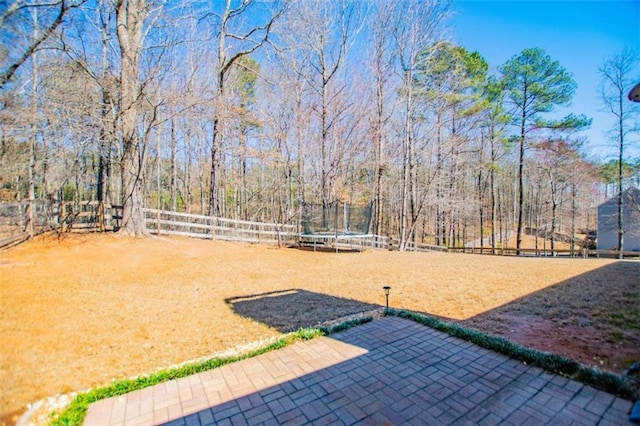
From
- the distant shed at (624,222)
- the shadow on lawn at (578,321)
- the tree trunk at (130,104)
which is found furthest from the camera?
the distant shed at (624,222)

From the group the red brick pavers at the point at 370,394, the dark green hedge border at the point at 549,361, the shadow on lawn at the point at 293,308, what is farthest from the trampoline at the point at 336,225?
the red brick pavers at the point at 370,394

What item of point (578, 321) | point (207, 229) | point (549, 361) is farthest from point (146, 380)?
point (207, 229)

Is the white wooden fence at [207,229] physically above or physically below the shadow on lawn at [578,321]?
above

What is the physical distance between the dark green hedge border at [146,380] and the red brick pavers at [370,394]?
8 cm

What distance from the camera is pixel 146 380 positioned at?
258 cm

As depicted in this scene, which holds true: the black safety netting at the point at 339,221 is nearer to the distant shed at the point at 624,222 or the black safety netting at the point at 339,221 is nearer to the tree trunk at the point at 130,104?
the tree trunk at the point at 130,104

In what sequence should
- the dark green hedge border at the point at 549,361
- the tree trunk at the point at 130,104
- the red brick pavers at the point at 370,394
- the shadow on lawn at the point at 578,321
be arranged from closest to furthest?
the red brick pavers at the point at 370,394, the dark green hedge border at the point at 549,361, the shadow on lawn at the point at 578,321, the tree trunk at the point at 130,104

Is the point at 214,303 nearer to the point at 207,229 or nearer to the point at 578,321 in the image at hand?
the point at 578,321

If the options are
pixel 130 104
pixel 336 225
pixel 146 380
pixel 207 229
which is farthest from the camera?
pixel 207 229

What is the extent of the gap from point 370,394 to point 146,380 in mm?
1969

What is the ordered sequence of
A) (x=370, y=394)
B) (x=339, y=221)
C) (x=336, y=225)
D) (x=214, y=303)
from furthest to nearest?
(x=339, y=221) → (x=336, y=225) → (x=214, y=303) → (x=370, y=394)

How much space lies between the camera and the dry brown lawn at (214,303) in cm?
303

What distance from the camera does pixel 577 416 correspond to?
2043 millimetres

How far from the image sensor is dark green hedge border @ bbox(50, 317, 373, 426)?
7.05ft
